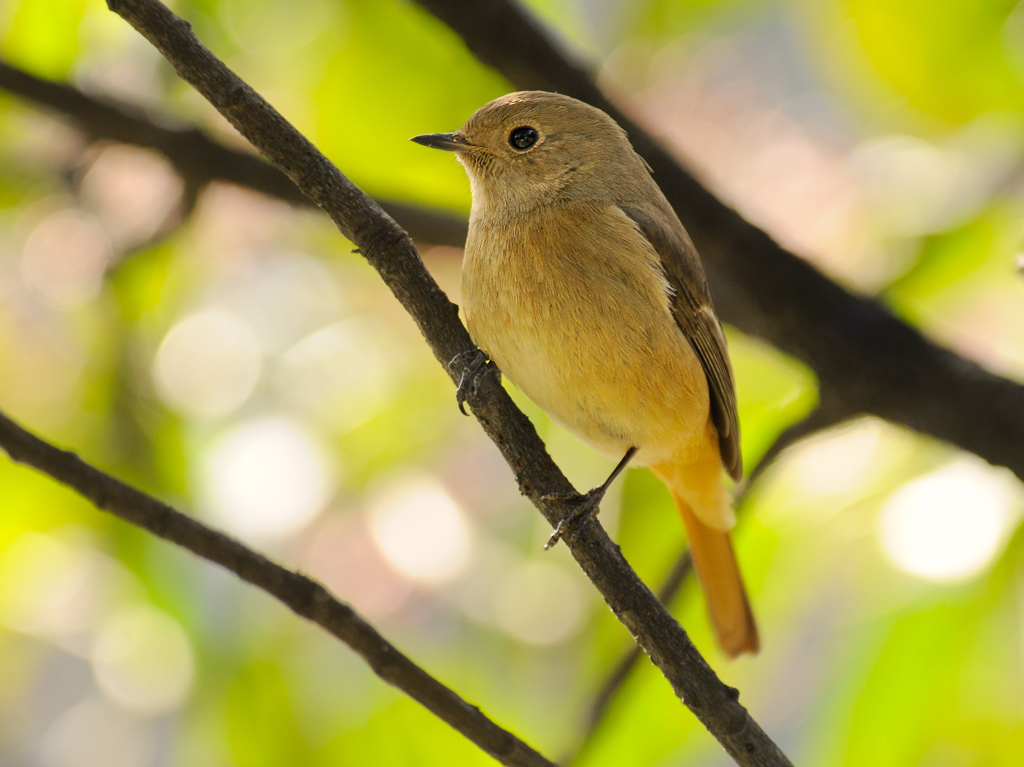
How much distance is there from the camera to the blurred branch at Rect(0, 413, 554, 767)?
5.38 feet

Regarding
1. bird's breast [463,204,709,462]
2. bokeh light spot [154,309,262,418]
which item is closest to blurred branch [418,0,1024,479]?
bird's breast [463,204,709,462]

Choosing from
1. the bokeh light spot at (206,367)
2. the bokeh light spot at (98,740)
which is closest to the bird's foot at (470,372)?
the bokeh light spot at (206,367)

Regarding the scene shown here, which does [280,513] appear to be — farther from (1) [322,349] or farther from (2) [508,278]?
(2) [508,278]

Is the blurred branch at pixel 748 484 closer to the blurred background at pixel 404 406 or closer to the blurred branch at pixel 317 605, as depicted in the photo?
the blurred background at pixel 404 406

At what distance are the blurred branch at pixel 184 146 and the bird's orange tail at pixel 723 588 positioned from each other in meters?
1.17

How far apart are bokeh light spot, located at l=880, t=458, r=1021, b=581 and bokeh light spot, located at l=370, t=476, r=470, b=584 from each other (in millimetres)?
1309

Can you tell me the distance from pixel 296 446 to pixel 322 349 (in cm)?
37

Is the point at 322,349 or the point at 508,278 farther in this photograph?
the point at 322,349

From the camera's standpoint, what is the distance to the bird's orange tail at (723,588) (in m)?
2.67

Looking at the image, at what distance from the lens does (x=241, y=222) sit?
3.61 m

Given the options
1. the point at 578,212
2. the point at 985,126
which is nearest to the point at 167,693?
the point at 578,212

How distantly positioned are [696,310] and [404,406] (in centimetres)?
109

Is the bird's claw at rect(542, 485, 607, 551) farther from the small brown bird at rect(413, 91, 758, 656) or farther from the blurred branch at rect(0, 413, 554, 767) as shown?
the small brown bird at rect(413, 91, 758, 656)

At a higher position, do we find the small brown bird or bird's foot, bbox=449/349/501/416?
the small brown bird
